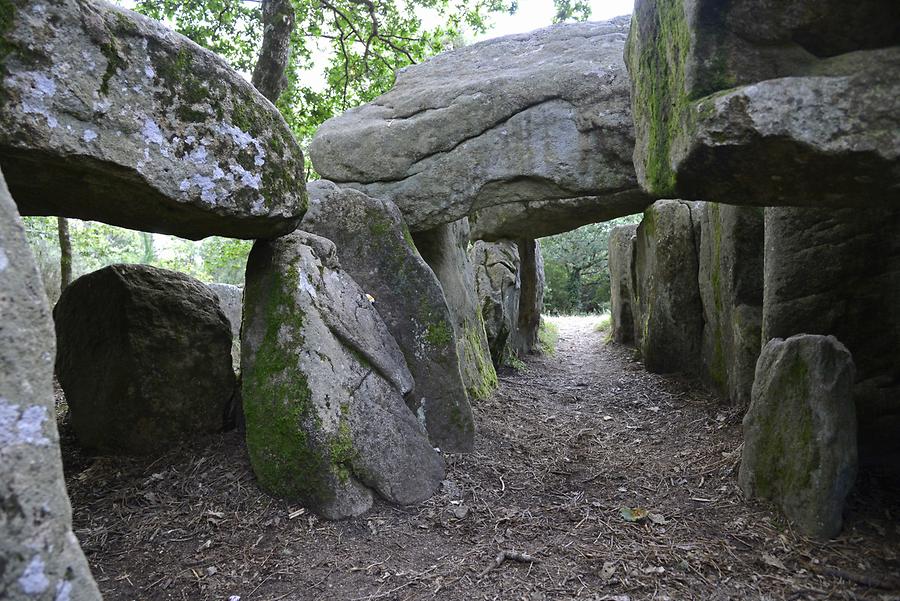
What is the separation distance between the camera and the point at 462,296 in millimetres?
6332

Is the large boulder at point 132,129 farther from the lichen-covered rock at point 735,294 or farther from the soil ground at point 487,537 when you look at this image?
the lichen-covered rock at point 735,294

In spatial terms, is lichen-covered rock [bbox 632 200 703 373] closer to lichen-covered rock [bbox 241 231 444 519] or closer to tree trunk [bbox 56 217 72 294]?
lichen-covered rock [bbox 241 231 444 519]

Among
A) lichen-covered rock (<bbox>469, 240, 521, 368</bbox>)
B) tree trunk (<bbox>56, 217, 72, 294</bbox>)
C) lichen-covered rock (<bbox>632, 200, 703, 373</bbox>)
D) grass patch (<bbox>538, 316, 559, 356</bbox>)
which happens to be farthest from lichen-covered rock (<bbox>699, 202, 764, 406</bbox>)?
tree trunk (<bbox>56, 217, 72, 294</bbox>)

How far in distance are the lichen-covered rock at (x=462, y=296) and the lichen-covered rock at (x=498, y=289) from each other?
3.16ft

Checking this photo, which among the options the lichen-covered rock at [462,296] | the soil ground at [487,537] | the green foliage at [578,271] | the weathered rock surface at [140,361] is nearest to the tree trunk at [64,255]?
the weathered rock surface at [140,361]

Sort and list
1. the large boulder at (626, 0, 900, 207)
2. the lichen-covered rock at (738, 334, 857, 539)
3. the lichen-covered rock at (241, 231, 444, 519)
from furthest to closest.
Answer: the lichen-covered rock at (241, 231, 444, 519)
the lichen-covered rock at (738, 334, 857, 539)
the large boulder at (626, 0, 900, 207)

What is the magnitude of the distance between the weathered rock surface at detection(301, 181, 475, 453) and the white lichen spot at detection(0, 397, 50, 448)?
297 cm

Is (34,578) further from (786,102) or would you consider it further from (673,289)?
(673,289)

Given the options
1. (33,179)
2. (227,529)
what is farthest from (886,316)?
(33,179)

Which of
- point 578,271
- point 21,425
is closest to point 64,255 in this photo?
point 21,425

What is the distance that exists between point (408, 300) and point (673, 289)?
11.5ft

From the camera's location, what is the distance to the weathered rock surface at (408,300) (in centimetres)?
437

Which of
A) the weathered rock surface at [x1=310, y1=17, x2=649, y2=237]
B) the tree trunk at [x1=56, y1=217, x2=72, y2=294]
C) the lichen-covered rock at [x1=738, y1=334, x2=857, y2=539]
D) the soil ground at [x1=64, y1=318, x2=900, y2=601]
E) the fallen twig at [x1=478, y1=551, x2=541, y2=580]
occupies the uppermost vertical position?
the weathered rock surface at [x1=310, y1=17, x2=649, y2=237]

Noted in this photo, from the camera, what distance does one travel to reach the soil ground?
8.86 ft
